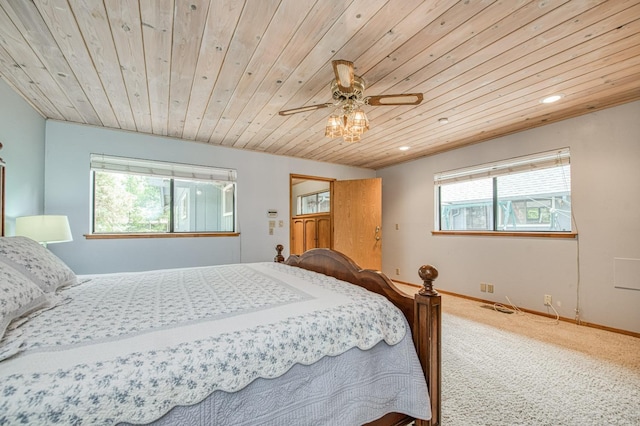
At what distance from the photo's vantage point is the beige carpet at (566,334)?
7.32 ft

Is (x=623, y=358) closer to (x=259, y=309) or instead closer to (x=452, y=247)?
(x=452, y=247)

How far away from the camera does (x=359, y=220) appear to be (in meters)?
4.83

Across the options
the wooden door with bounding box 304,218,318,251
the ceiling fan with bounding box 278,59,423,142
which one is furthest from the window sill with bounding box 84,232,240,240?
the ceiling fan with bounding box 278,59,423,142

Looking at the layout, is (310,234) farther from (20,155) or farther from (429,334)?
(429,334)

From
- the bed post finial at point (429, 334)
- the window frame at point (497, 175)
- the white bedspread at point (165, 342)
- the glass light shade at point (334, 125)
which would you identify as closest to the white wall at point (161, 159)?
the white bedspread at point (165, 342)

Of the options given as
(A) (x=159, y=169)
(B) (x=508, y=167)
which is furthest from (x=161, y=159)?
(B) (x=508, y=167)

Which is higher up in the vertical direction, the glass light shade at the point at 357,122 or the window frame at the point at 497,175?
the glass light shade at the point at 357,122

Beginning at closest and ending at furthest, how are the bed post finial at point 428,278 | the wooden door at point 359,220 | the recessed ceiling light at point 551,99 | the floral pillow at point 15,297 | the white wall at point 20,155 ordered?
1. the floral pillow at point 15,297
2. the bed post finial at point 428,278
3. the white wall at point 20,155
4. the recessed ceiling light at point 551,99
5. the wooden door at point 359,220

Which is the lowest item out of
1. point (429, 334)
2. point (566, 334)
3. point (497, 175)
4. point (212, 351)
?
point (566, 334)

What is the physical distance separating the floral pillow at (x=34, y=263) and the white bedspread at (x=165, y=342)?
0.35 feet

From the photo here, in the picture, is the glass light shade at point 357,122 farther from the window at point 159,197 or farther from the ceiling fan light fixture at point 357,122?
the window at point 159,197

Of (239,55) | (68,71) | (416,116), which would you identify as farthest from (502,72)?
(68,71)

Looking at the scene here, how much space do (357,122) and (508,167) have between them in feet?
8.66

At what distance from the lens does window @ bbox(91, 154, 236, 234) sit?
3.25 meters
